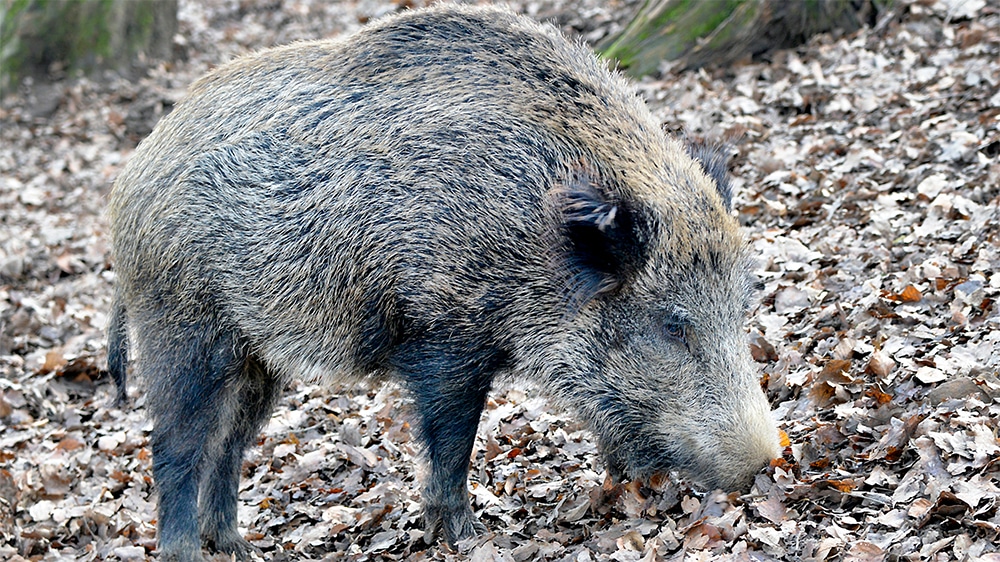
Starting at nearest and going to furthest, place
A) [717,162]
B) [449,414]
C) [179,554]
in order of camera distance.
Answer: [449,414] → [717,162] → [179,554]

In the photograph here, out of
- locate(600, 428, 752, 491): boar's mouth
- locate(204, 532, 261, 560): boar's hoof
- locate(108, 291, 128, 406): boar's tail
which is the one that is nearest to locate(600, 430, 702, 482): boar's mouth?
locate(600, 428, 752, 491): boar's mouth

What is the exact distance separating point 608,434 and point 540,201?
3.71 ft

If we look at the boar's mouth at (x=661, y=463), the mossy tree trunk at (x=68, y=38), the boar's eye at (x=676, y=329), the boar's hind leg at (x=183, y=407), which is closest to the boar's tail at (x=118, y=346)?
the boar's hind leg at (x=183, y=407)

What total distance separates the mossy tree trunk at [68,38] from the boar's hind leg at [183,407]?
11.0 metres

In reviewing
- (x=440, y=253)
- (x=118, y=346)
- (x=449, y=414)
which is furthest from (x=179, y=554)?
(x=440, y=253)

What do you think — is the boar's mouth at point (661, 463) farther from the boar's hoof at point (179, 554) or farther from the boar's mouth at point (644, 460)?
the boar's hoof at point (179, 554)

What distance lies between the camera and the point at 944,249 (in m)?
5.95

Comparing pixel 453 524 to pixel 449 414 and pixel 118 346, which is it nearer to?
pixel 449 414

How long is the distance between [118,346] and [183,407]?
2.55 feet

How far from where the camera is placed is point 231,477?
5.71 m

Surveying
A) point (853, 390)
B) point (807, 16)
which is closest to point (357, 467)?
point (853, 390)

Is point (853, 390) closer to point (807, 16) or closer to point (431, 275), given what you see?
point (431, 275)

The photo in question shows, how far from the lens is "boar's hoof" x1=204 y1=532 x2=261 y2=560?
5.67m

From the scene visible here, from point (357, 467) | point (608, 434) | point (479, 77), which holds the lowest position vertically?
point (357, 467)
